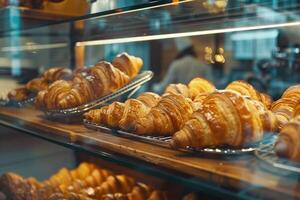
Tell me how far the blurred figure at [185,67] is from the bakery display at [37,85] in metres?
0.34

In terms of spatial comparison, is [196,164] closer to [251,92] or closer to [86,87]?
[251,92]

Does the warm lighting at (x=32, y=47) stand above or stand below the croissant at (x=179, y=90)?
above

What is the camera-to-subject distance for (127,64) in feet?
3.54

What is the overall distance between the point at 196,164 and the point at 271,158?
107 millimetres

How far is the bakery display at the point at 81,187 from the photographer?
2.85 feet

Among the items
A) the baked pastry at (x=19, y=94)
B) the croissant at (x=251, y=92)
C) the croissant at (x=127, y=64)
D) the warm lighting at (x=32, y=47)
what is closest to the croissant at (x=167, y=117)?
the croissant at (x=251, y=92)

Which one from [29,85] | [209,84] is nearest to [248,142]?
[209,84]

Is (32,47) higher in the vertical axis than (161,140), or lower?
higher

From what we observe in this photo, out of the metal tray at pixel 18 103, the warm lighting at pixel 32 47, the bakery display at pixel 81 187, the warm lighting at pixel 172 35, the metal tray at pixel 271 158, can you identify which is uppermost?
the warm lighting at pixel 172 35

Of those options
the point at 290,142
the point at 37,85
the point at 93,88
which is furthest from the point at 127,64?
the point at 290,142

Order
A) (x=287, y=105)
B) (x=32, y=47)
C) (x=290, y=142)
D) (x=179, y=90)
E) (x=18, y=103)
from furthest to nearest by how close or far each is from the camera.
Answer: (x=32, y=47) → (x=18, y=103) → (x=179, y=90) → (x=287, y=105) → (x=290, y=142)

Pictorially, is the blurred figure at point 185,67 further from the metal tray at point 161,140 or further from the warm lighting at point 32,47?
the warm lighting at point 32,47

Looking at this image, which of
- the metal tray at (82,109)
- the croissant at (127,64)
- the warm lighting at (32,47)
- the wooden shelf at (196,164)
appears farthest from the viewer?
the warm lighting at (32,47)

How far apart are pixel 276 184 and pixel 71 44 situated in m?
1.10
